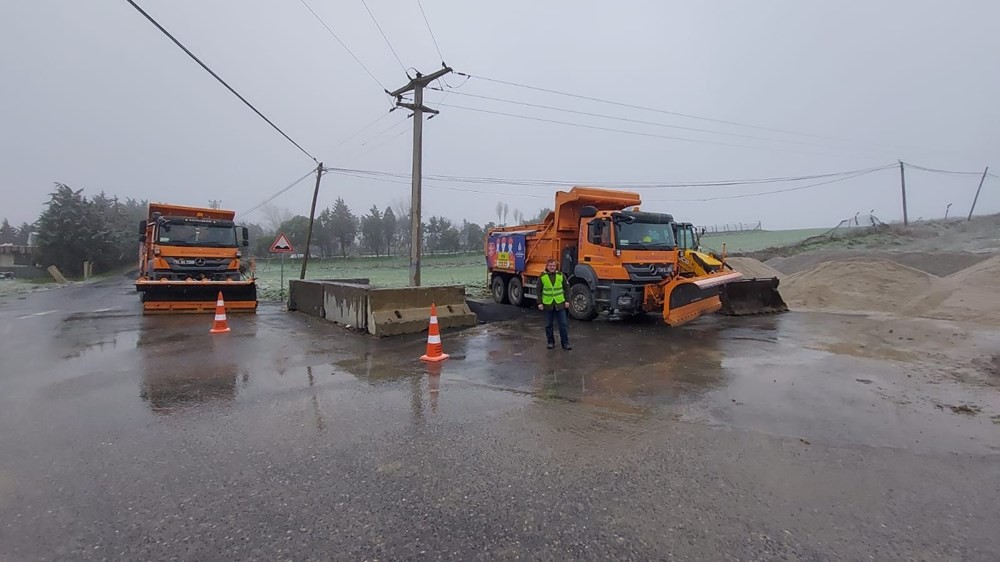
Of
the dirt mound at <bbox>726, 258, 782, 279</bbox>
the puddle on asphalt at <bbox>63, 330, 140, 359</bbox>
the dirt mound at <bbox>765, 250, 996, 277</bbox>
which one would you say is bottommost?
the puddle on asphalt at <bbox>63, 330, 140, 359</bbox>

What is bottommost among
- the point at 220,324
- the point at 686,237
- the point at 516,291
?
the point at 220,324

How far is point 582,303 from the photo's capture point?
1195 cm

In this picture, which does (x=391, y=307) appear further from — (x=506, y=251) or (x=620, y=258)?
(x=506, y=251)

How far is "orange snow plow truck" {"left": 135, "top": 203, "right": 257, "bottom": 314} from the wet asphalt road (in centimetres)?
506

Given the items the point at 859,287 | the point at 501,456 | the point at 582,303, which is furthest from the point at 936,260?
the point at 501,456

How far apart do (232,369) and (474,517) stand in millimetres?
5494

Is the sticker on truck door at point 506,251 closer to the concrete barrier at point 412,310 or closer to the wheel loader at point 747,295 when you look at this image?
the concrete barrier at point 412,310

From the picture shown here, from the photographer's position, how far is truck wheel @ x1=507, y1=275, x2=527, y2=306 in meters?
14.7

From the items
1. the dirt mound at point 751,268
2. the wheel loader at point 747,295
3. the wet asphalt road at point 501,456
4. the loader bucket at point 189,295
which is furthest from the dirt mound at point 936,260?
the loader bucket at point 189,295

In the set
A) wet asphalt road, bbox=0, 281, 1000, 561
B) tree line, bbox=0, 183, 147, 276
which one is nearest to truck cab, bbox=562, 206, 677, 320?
wet asphalt road, bbox=0, 281, 1000, 561

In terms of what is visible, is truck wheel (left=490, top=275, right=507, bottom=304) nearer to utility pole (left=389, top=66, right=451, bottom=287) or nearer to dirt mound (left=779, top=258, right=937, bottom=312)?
utility pole (left=389, top=66, right=451, bottom=287)

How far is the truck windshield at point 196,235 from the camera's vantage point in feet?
44.6

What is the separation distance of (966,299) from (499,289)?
12381mm

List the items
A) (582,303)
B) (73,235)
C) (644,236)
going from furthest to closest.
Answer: (73,235), (582,303), (644,236)
